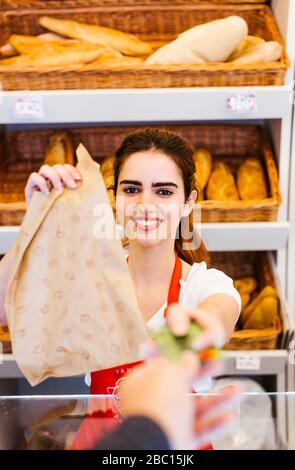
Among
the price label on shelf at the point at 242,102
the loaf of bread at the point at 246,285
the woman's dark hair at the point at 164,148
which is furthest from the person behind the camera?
the loaf of bread at the point at 246,285

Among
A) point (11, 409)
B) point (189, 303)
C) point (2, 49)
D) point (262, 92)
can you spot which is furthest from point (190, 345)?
point (2, 49)

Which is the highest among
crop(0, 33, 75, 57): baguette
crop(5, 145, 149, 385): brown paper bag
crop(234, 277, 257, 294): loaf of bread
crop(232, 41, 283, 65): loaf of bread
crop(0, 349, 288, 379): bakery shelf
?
crop(0, 33, 75, 57): baguette

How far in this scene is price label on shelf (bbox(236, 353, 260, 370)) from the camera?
6.69ft

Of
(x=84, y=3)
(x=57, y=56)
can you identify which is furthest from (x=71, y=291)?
(x=84, y=3)

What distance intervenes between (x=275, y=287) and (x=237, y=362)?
0.28 meters

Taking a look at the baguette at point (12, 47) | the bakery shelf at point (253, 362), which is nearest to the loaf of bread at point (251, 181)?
the bakery shelf at point (253, 362)

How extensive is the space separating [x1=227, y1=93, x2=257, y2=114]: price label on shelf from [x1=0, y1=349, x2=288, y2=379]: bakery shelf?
0.76m

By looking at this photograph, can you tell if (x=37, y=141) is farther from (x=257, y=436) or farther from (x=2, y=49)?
(x=257, y=436)

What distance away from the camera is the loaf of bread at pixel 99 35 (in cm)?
206

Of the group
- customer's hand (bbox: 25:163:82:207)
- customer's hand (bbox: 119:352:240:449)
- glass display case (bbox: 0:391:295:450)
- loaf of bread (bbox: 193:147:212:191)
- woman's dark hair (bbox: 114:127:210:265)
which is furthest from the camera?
loaf of bread (bbox: 193:147:212:191)

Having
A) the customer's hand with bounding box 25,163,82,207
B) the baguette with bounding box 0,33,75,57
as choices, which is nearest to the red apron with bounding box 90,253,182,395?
the customer's hand with bounding box 25,163,82,207

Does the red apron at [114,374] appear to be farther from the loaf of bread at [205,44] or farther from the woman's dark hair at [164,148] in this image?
the loaf of bread at [205,44]

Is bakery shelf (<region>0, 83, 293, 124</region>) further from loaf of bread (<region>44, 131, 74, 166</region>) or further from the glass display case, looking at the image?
the glass display case

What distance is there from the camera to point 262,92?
187cm
